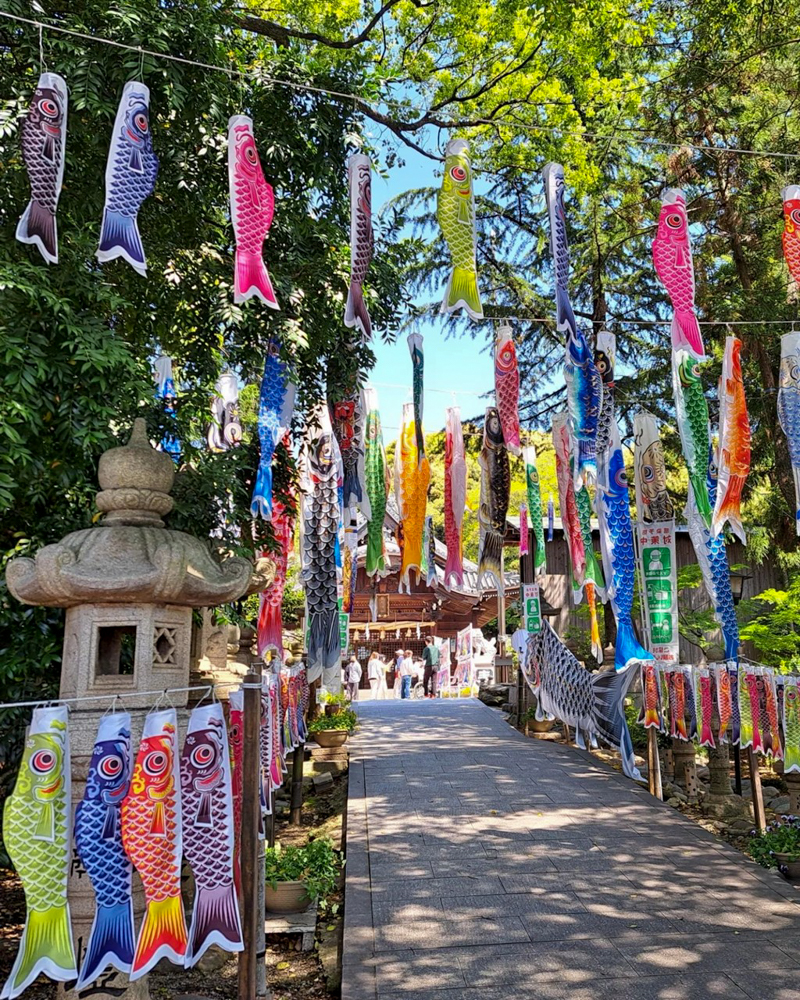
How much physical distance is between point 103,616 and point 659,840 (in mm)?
5447

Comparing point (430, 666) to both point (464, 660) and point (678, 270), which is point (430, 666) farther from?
point (678, 270)

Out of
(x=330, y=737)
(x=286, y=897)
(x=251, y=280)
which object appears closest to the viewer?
(x=251, y=280)

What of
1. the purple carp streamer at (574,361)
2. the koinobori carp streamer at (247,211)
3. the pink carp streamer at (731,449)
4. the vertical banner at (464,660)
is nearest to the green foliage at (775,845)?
the pink carp streamer at (731,449)

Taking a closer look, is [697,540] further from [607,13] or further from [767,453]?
[607,13]

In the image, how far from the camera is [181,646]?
426 cm

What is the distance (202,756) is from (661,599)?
21.3 ft

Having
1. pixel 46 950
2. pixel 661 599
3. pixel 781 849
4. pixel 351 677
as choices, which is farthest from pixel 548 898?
pixel 351 677

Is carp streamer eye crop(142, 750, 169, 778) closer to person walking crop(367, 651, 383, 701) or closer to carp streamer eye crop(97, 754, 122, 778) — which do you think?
carp streamer eye crop(97, 754, 122, 778)

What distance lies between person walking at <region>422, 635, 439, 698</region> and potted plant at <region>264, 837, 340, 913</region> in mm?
16041

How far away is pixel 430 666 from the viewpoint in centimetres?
2194

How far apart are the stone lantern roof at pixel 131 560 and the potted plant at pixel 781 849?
16.5 ft

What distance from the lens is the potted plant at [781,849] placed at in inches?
239

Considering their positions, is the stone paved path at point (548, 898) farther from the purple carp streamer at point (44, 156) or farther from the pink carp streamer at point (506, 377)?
the purple carp streamer at point (44, 156)

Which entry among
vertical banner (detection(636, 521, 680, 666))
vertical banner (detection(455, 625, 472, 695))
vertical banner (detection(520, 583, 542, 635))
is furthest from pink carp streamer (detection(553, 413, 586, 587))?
vertical banner (detection(455, 625, 472, 695))
